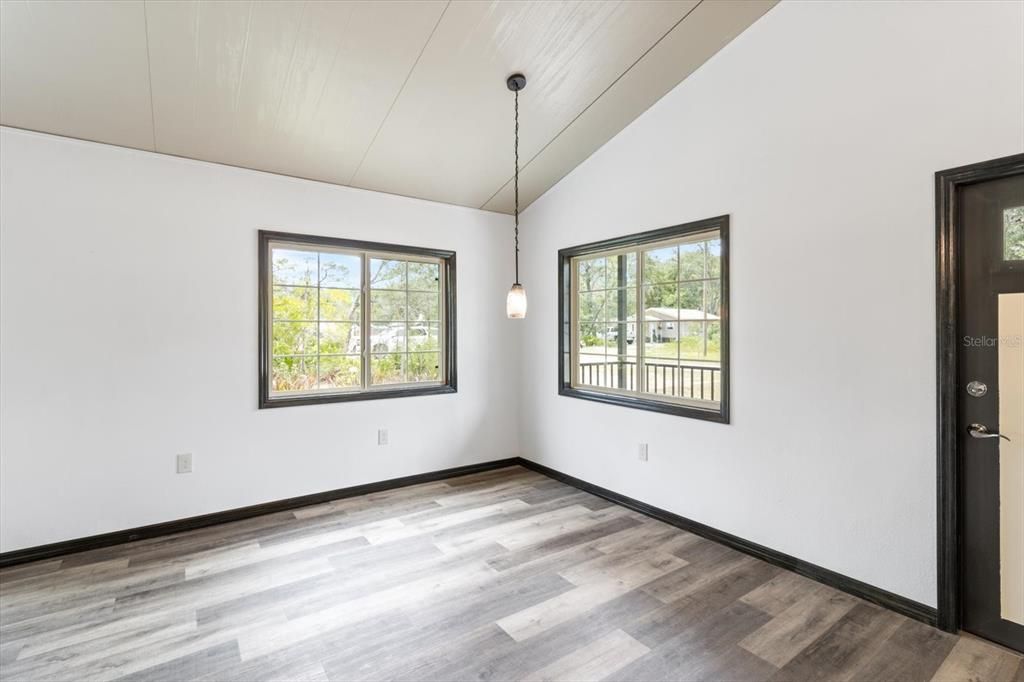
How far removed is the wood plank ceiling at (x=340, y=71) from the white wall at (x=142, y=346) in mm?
259

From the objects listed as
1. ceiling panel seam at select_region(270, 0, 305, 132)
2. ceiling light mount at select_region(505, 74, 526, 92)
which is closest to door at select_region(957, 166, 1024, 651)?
ceiling light mount at select_region(505, 74, 526, 92)

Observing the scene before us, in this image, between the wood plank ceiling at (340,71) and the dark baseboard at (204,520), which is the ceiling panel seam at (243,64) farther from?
the dark baseboard at (204,520)

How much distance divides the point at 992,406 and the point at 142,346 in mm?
4942

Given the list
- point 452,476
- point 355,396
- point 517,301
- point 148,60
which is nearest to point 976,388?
point 517,301

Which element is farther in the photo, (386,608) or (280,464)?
(280,464)

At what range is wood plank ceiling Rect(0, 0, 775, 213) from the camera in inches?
99.0

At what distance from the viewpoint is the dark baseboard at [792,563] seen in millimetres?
2463

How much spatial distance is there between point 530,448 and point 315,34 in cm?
395

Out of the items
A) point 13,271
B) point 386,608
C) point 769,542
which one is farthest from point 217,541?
point 769,542

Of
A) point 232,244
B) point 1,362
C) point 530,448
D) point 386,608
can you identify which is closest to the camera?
point 386,608

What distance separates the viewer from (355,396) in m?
4.31

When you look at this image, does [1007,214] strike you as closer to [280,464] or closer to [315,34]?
[315,34]

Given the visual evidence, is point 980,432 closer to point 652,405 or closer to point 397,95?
point 652,405

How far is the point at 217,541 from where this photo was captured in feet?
11.1
